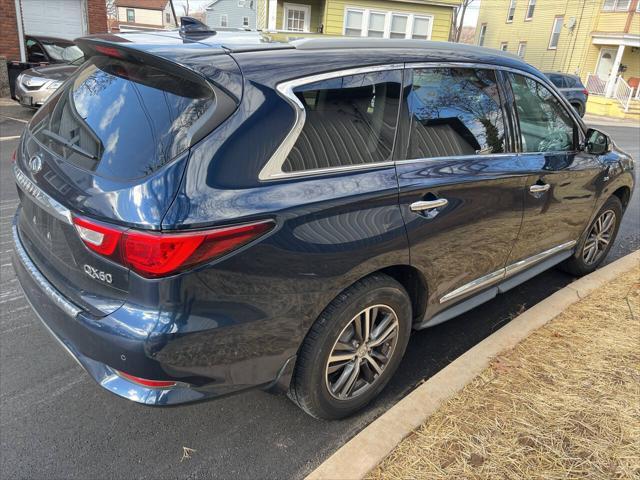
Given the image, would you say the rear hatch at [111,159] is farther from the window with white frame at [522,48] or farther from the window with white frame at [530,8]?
the window with white frame at [522,48]

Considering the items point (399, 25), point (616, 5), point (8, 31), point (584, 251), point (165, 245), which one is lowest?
point (584, 251)

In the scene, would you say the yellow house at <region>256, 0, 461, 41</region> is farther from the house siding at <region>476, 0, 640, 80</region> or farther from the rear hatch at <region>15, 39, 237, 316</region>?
the rear hatch at <region>15, 39, 237, 316</region>

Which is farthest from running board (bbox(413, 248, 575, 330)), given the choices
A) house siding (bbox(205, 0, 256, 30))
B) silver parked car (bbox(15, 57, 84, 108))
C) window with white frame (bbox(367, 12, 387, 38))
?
house siding (bbox(205, 0, 256, 30))

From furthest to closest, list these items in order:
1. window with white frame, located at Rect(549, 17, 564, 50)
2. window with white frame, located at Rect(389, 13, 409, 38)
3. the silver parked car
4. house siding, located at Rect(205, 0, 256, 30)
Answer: house siding, located at Rect(205, 0, 256, 30) < window with white frame, located at Rect(549, 17, 564, 50) < window with white frame, located at Rect(389, 13, 409, 38) < the silver parked car

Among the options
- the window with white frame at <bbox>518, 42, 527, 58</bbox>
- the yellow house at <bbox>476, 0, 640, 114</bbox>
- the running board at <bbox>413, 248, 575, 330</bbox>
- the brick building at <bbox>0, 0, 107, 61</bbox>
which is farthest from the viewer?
the window with white frame at <bbox>518, 42, 527, 58</bbox>

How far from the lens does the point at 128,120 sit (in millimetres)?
2088

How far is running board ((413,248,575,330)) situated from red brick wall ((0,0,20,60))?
49.2 ft

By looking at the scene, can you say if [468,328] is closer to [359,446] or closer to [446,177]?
[446,177]

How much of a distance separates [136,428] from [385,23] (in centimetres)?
1955

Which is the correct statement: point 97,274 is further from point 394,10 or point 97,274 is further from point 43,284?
point 394,10

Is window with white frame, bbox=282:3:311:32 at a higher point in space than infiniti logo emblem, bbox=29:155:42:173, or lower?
higher

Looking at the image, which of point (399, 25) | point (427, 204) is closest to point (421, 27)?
point (399, 25)

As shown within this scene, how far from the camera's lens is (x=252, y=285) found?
2.00 m

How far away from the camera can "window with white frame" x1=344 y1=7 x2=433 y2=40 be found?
19.2 meters
